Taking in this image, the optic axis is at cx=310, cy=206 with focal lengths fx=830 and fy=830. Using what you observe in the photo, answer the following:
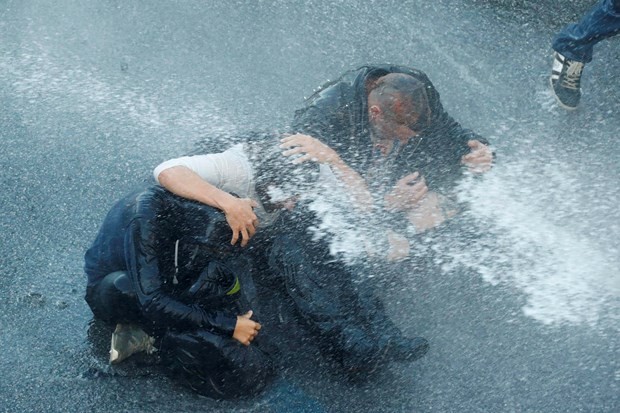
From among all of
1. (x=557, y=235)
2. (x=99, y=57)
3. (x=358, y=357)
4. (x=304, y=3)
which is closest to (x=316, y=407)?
(x=358, y=357)

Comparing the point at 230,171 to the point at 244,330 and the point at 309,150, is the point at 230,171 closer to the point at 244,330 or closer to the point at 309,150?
the point at 309,150

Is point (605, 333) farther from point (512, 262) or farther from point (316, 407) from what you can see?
point (316, 407)

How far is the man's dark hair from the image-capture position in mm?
3826

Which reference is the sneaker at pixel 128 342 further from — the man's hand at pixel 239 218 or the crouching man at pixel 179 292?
the man's hand at pixel 239 218

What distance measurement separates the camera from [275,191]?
3.73 meters

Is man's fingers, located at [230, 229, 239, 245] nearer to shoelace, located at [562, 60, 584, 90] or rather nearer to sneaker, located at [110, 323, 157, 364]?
sneaker, located at [110, 323, 157, 364]

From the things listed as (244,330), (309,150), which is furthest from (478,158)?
(244,330)

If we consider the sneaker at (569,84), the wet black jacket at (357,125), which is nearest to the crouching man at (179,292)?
the wet black jacket at (357,125)

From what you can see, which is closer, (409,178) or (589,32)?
(409,178)

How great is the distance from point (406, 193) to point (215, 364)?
4.29 ft

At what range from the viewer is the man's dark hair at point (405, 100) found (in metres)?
3.83

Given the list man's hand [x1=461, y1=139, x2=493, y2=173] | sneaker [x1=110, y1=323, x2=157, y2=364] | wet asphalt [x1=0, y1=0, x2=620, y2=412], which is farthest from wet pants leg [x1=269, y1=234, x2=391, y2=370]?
man's hand [x1=461, y1=139, x2=493, y2=173]

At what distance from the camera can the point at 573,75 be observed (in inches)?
202

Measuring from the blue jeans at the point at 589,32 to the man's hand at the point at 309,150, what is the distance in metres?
2.03
